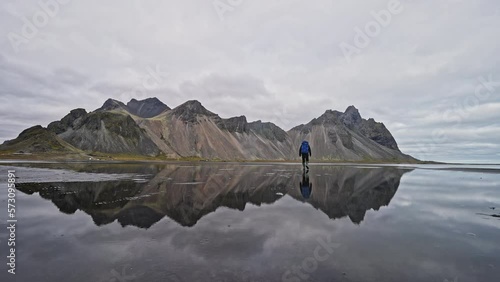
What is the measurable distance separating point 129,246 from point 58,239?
7.02 ft

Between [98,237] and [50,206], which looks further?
[50,206]

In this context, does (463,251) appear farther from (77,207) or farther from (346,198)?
(77,207)

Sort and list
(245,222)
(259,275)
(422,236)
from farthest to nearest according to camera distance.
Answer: (245,222), (422,236), (259,275)

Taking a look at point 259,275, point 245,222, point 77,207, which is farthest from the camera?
point 77,207

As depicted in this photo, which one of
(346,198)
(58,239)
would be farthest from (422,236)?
(58,239)

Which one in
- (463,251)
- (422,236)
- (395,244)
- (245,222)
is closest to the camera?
(463,251)

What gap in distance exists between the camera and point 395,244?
6.79m

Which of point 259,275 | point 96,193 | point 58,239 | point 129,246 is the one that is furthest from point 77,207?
Answer: point 259,275

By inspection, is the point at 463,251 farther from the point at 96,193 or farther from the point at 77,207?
the point at 96,193

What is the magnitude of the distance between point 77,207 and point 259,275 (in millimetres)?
9219

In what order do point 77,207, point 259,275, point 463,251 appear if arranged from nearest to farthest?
point 259,275
point 463,251
point 77,207

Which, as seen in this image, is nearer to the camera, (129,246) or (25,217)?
(129,246)

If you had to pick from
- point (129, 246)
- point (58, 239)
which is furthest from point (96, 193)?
point (129, 246)

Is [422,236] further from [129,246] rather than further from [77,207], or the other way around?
[77,207]
